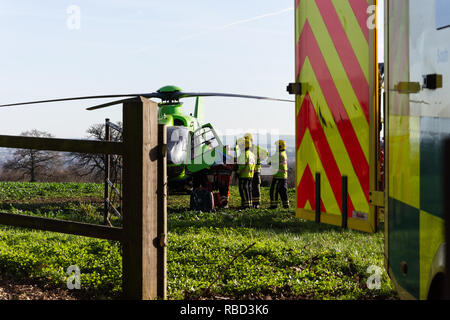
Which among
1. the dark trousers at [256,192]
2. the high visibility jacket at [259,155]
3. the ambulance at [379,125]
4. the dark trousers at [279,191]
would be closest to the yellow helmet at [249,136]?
the high visibility jacket at [259,155]

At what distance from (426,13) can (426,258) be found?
1093mm

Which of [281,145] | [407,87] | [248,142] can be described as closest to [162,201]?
[407,87]

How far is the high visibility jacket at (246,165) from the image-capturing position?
13883 millimetres

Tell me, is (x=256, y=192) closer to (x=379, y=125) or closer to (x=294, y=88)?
(x=294, y=88)

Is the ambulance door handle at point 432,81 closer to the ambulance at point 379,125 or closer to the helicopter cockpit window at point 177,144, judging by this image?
the ambulance at point 379,125

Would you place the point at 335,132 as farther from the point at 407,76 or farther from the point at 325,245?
the point at 325,245

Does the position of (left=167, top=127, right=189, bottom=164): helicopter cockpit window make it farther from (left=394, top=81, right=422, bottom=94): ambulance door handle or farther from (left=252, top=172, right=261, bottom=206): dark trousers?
(left=394, top=81, right=422, bottom=94): ambulance door handle

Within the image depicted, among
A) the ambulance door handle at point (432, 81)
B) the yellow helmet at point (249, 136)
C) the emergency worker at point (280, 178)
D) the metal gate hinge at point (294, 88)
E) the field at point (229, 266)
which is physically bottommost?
the field at point (229, 266)

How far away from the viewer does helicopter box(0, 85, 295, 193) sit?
1402 centimetres

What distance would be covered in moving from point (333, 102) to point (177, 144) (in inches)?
424

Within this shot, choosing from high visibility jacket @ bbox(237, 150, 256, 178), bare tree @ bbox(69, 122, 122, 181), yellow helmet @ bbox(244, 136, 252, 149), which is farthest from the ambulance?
bare tree @ bbox(69, 122, 122, 181)

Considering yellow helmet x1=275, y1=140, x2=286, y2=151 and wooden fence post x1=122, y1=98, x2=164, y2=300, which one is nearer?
wooden fence post x1=122, y1=98, x2=164, y2=300

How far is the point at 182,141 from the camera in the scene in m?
14.2

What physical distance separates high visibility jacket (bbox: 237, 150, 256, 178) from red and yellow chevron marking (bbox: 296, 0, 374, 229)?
9973 millimetres
